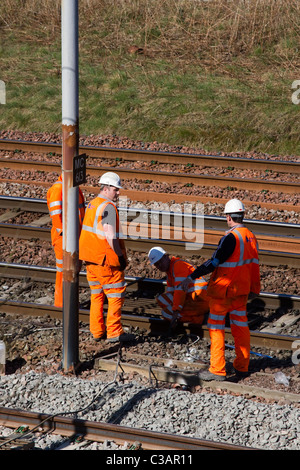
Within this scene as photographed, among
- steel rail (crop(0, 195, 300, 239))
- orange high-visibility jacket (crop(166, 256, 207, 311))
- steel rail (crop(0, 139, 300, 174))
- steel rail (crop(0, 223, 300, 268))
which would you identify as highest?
steel rail (crop(0, 139, 300, 174))

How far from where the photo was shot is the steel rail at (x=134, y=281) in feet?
28.3

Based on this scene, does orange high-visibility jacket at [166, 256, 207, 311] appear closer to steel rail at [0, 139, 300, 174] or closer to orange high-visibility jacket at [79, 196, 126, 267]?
orange high-visibility jacket at [79, 196, 126, 267]

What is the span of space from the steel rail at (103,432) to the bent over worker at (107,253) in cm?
179

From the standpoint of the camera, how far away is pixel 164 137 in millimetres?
15438

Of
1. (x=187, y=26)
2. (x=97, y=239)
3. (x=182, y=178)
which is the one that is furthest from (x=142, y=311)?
(x=187, y=26)

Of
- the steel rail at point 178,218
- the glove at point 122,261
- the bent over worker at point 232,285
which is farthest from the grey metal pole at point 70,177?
the steel rail at point 178,218

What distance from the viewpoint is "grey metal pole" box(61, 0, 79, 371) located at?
666 centimetres

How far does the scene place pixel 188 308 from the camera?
839cm

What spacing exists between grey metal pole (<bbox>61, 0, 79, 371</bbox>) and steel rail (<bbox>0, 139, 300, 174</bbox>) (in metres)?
6.53

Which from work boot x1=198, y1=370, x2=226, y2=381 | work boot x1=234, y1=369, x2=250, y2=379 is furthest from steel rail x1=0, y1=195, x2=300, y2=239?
work boot x1=198, y1=370, x2=226, y2=381

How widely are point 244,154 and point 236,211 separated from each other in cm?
731

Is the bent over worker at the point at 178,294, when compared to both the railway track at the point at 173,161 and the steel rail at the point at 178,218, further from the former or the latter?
the railway track at the point at 173,161
